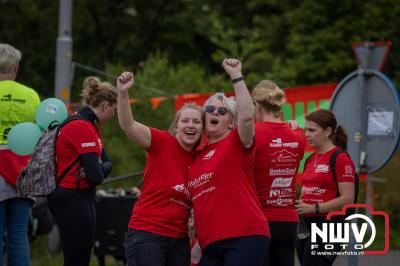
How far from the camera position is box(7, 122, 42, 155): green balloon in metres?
7.54

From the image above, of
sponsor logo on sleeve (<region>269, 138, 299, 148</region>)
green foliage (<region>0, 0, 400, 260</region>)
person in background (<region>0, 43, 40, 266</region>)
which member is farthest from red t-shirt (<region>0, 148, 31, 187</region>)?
green foliage (<region>0, 0, 400, 260</region>)

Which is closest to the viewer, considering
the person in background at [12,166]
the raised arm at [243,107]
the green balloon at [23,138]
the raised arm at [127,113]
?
the raised arm at [243,107]

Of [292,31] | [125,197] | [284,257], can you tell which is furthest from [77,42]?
[284,257]

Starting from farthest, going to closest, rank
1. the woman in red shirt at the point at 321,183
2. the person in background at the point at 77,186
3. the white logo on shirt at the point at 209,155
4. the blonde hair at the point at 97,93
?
the woman in red shirt at the point at 321,183
the blonde hair at the point at 97,93
the person in background at the point at 77,186
the white logo on shirt at the point at 209,155

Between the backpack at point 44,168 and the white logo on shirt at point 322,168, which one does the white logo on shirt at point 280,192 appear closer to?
the white logo on shirt at point 322,168

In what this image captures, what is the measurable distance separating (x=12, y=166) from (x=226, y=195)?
8.06ft

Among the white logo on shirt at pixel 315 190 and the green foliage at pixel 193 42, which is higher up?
the green foliage at pixel 193 42

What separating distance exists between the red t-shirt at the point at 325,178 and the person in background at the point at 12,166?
223 cm

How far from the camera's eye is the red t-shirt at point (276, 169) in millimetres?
6828

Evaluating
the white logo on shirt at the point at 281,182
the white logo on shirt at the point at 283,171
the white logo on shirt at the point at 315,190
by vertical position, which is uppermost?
the white logo on shirt at the point at 283,171

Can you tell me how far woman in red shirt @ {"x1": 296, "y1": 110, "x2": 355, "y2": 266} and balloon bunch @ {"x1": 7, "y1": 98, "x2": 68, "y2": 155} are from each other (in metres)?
2.03

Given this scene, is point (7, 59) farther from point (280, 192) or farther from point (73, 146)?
point (280, 192)

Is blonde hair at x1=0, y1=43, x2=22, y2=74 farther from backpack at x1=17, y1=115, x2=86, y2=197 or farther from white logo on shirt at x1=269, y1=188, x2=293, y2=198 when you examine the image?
white logo on shirt at x1=269, y1=188, x2=293, y2=198

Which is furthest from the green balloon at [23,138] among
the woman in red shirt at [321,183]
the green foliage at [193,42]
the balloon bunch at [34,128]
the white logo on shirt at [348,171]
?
the green foliage at [193,42]
